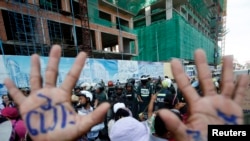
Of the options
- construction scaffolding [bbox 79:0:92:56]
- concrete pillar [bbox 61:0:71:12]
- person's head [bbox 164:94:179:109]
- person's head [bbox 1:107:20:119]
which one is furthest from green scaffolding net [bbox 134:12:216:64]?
person's head [bbox 1:107:20:119]

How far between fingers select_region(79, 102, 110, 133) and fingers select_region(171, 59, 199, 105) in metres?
0.45

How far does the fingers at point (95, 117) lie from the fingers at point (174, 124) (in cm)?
33

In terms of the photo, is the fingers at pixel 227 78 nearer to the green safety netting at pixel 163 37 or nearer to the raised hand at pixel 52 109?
the raised hand at pixel 52 109

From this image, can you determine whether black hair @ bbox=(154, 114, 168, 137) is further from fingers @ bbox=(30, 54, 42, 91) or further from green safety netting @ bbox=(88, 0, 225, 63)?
green safety netting @ bbox=(88, 0, 225, 63)

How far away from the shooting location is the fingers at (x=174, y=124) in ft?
2.89

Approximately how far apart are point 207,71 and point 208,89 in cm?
10

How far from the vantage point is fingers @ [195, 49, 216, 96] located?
979mm

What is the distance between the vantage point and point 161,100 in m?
3.27

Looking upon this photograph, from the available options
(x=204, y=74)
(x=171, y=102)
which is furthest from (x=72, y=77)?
(x=171, y=102)

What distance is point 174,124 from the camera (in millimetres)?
893

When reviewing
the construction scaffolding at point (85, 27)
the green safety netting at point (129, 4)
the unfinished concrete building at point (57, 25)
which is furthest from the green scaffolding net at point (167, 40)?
the construction scaffolding at point (85, 27)

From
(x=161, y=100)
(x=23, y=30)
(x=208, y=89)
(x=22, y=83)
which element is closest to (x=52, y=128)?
(x=208, y=89)

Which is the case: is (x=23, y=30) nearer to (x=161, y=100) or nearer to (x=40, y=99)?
(x=161, y=100)

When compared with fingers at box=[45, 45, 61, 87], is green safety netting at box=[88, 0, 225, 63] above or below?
above
